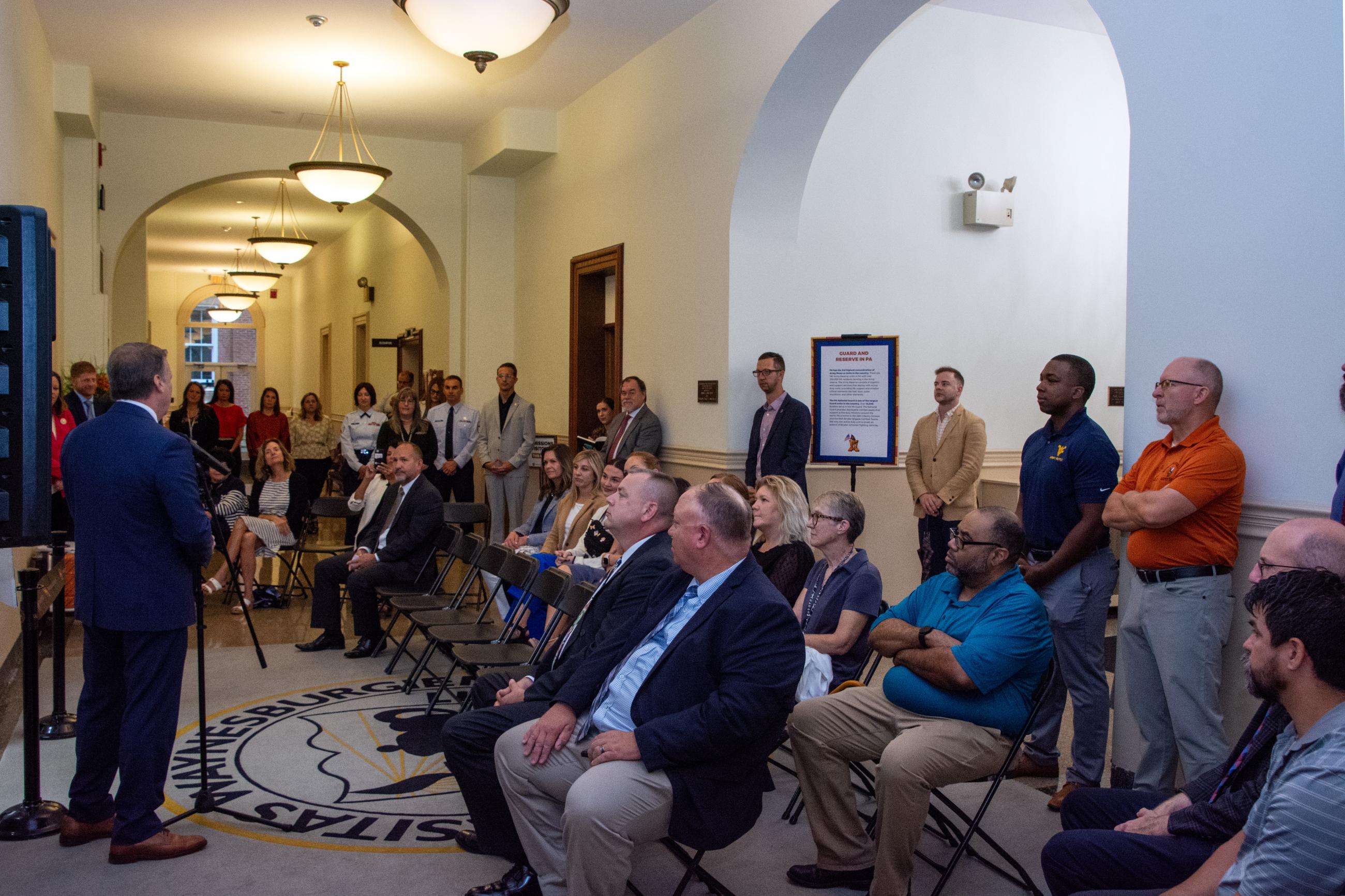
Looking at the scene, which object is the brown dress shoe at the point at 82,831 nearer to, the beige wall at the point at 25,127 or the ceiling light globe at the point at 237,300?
the beige wall at the point at 25,127

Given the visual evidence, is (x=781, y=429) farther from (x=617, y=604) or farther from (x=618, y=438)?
(x=617, y=604)

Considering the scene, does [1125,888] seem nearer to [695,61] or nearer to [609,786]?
[609,786]

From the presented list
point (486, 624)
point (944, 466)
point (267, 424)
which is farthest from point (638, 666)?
point (267, 424)

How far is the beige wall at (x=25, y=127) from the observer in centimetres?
584

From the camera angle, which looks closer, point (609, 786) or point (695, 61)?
point (609, 786)

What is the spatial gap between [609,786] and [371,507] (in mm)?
4736

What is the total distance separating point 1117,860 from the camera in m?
2.47

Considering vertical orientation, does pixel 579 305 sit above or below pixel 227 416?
above

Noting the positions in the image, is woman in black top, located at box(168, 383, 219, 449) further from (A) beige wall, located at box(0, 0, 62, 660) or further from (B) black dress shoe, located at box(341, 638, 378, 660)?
(B) black dress shoe, located at box(341, 638, 378, 660)

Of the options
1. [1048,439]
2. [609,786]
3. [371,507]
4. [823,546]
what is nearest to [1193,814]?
[609,786]

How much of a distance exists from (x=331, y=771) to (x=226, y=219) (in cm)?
1507

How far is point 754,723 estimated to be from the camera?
9.33 ft

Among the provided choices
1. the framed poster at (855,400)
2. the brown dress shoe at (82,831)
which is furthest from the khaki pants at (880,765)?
the framed poster at (855,400)

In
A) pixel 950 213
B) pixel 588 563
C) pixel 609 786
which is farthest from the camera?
pixel 950 213
